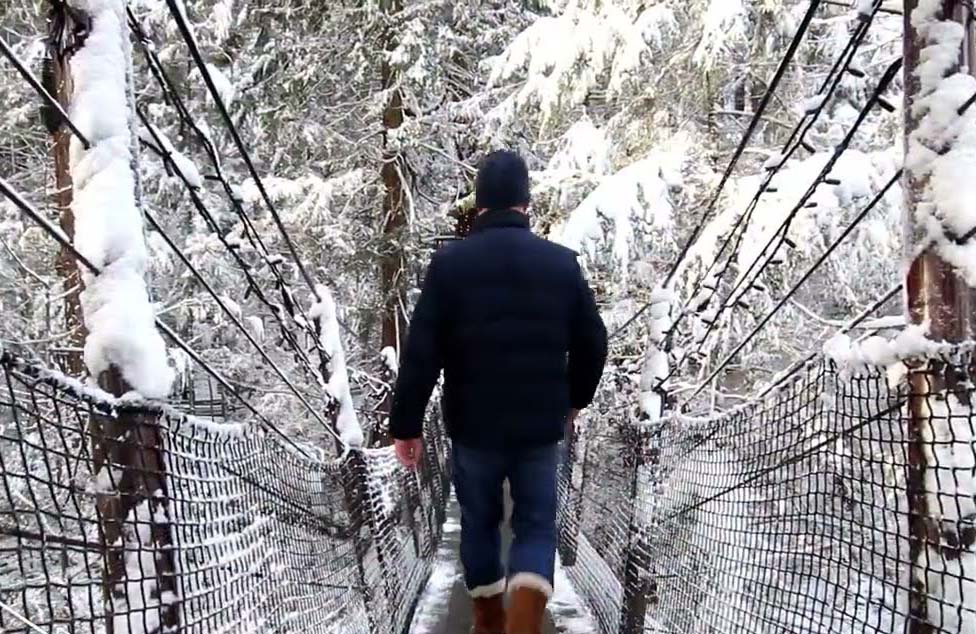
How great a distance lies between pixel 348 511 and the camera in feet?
12.0

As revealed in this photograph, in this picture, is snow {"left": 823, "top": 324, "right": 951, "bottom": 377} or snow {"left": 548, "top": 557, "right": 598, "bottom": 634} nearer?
snow {"left": 823, "top": 324, "right": 951, "bottom": 377}

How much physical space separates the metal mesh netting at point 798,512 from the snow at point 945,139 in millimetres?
223

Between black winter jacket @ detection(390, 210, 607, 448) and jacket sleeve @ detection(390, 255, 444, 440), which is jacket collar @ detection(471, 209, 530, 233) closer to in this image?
black winter jacket @ detection(390, 210, 607, 448)

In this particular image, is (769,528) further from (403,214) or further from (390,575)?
(403,214)

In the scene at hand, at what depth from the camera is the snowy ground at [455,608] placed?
4.36 m

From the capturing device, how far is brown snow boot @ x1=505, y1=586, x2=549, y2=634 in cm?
246

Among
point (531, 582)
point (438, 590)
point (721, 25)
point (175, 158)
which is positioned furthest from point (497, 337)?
point (721, 25)

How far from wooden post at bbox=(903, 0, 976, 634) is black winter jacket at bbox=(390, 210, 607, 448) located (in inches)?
40.3

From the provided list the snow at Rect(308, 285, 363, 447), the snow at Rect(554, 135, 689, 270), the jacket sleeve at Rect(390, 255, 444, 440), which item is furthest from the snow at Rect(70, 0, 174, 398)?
the snow at Rect(554, 135, 689, 270)

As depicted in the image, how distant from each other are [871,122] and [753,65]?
39.0 inches

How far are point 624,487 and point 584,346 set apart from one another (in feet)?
6.18

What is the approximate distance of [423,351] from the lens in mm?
2557

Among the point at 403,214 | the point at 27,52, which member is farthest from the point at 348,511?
the point at 403,214

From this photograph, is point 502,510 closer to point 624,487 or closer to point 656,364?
point 624,487
